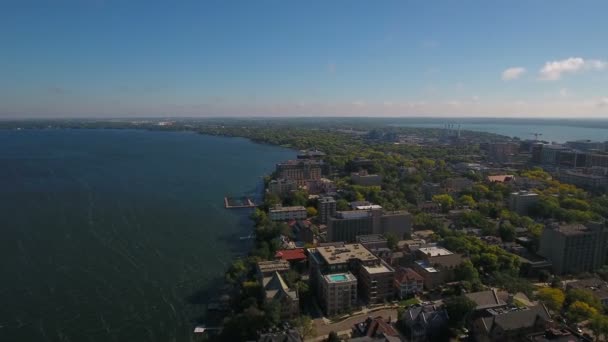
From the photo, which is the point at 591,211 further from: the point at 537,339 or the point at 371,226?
the point at 537,339

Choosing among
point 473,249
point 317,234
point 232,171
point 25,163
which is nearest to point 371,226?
point 317,234

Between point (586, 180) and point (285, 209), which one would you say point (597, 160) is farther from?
point (285, 209)

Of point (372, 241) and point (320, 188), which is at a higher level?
point (372, 241)

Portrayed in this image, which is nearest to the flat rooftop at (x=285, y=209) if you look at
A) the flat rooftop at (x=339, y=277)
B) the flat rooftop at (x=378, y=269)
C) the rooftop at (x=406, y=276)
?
the flat rooftop at (x=378, y=269)

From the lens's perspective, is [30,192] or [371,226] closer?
[371,226]

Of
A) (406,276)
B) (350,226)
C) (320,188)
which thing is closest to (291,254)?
(350,226)

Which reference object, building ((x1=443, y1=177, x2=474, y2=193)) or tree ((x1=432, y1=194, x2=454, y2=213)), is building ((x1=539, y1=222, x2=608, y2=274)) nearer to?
tree ((x1=432, y1=194, x2=454, y2=213))

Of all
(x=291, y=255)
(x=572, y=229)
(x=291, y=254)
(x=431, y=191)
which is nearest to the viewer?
(x=572, y=229)
